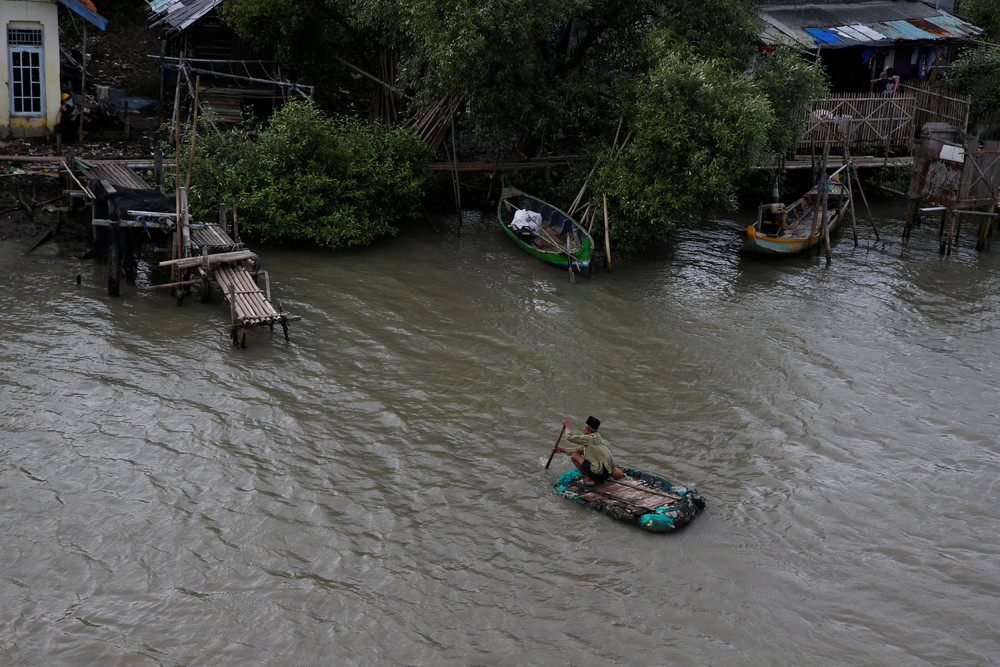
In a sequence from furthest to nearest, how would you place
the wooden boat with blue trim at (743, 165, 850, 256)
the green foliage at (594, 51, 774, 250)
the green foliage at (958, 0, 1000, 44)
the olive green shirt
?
the green foliage at (958, 0, 1000, 44), the wooden boat with blue trim at (743, 165, 850, 256), the green foliage at (594, 51, 774, 250), the olive green shirt

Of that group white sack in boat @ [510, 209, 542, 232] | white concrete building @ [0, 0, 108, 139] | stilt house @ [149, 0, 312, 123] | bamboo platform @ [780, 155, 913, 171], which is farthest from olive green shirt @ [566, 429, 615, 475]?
white concrete building @ [0, 0, 108, 139]

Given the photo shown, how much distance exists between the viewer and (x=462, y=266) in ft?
56.6

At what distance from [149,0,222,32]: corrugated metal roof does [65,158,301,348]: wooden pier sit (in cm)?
592

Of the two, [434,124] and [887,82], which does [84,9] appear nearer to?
[434,124]

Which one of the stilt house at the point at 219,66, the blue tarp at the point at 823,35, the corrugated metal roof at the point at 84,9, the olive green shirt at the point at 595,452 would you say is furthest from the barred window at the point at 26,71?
the blue tarp at the point at 823,35

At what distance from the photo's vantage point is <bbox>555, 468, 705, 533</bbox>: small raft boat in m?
8.95

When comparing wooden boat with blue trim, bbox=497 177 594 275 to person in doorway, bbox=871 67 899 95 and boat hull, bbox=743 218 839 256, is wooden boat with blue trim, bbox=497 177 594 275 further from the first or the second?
person in doorway, bbox=871 67 899 95

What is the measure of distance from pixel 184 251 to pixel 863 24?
67.7 feet

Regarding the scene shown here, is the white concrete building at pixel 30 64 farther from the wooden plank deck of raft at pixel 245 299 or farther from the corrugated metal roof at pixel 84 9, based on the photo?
the wooden plank deck of raft at pixel 245 299

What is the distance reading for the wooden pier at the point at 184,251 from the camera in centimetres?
1281

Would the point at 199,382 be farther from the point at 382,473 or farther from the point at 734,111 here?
the point at 734,111

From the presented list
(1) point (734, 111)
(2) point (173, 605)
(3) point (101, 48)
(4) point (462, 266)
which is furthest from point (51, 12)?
(2) point (173, 605)

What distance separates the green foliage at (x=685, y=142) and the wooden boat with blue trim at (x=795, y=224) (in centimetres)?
208

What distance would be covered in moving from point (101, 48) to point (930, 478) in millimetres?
A: 23202
